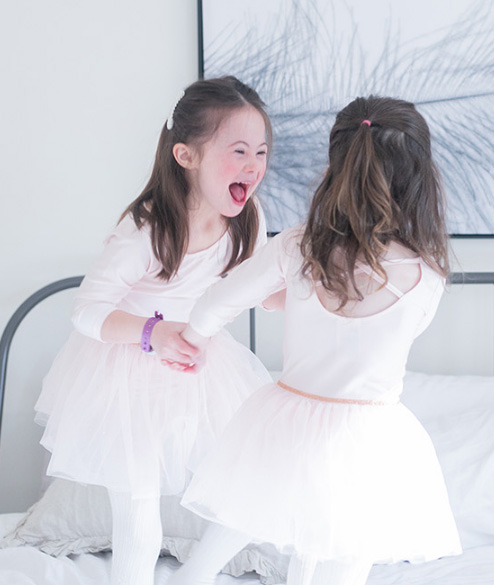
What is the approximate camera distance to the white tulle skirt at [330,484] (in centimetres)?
107

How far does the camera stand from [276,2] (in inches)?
79.7

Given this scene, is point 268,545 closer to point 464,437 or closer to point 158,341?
point 464,437

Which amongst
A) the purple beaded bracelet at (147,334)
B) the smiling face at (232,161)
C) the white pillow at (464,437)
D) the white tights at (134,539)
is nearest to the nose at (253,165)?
the smiling face at (232,161)

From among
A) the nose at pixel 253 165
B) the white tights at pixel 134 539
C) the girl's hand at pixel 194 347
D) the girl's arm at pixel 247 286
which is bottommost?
the white tights at pixel 134 539

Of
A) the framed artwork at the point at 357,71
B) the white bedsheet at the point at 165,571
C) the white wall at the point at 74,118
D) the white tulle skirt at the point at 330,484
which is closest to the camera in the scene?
the white tulle skirt at the point at 330,484

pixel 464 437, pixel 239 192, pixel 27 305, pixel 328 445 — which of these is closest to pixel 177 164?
pixel 239 192

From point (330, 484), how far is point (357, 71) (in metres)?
1.32

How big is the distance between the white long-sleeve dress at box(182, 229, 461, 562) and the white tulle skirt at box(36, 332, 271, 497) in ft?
0.48

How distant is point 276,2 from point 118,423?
1.29 meters

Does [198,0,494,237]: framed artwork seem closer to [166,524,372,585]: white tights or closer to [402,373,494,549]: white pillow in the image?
[402,373,494,549]: white pillow

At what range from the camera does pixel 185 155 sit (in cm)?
137

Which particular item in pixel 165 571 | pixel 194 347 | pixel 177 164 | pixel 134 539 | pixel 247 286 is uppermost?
pixel 177 164

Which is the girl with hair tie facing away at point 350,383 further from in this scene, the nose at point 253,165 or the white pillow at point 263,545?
the white pillow at point 263,545

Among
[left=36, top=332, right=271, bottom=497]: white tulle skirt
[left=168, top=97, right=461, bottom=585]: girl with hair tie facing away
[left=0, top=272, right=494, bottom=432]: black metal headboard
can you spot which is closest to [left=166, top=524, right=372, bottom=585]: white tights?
[left=168, top=97, right=461, bottom=585]: girl with hair tie facing away
